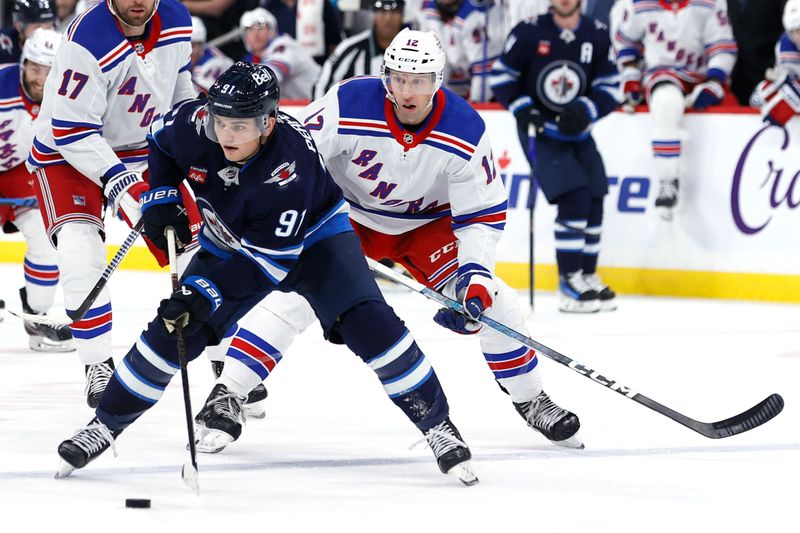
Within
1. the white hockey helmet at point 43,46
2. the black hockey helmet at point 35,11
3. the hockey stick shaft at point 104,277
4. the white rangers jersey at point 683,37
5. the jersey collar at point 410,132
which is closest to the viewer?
the jersey collar at point 410,132

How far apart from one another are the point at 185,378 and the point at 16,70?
9.25ft

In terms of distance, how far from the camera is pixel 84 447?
3.29m

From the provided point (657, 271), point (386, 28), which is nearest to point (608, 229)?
point (657, 271)

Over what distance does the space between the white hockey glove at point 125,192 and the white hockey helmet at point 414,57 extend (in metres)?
0.81

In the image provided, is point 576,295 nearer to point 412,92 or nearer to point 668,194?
point 668,194

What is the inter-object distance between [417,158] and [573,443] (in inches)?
34.3

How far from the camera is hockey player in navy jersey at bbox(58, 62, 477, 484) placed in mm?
3182

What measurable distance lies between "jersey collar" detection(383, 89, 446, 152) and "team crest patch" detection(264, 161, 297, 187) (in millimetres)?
589

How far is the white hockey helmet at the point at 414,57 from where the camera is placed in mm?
3609

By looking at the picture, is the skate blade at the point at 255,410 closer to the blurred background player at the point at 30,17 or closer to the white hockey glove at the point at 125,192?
the white hockey glove at the point at 125,192

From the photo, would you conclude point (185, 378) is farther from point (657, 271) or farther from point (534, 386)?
Result: point (657, 271)

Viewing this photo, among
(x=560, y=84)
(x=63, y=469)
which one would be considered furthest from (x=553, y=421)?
(x=560, y=84)

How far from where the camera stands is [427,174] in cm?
378

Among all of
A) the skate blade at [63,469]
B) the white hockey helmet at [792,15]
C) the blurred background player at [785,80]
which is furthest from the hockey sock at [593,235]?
the skate blade at [63,469]
